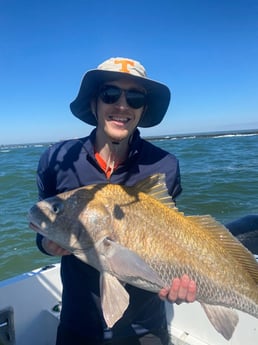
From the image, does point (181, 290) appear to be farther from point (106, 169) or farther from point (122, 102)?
point (122, 102)

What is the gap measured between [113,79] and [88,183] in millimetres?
754

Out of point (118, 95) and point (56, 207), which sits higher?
point (118, 95)

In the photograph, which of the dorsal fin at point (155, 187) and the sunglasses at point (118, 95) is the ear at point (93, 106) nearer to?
the sunglasses at point (118, 95)

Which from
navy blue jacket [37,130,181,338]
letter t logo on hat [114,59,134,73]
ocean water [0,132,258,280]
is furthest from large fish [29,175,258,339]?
ocean water [0,132,258,280]

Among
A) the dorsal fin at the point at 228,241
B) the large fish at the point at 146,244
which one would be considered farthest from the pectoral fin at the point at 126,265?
the dorsal fin at the point at 228,241

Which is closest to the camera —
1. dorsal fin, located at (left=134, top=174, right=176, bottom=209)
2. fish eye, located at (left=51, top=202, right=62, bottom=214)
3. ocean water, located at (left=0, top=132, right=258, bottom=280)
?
fish eye, located at (left=51, top=202, right=62, bottom=214)

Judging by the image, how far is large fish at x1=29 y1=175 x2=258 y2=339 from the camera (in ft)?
7.32

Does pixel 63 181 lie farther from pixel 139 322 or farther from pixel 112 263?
pixel 139 322

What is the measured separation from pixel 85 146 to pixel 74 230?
2.15 ft

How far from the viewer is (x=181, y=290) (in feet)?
7.45

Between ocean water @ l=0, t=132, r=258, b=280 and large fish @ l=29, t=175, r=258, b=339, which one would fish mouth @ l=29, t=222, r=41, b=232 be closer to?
large fish @ l=29, t=175, r=258, b=339

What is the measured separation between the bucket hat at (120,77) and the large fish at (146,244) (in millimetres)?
720

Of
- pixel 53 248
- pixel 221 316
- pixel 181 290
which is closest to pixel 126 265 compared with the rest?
pixel 181 290

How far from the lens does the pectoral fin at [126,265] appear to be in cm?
217
